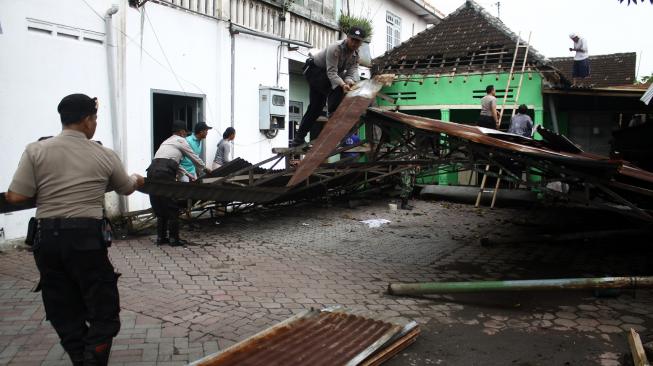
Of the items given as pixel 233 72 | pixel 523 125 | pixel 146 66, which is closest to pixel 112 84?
pixel 146 66

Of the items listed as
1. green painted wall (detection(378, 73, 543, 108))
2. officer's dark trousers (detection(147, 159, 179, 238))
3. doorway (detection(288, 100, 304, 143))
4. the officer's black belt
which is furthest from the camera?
doorway (detection(288, 100, 304, 143))

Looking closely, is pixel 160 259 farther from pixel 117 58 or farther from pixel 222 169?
pixel 117 58

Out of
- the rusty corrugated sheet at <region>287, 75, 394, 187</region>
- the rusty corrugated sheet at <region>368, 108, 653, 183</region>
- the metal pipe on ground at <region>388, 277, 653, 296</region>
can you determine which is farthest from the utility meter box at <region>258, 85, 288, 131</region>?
the metal pipe on ground at <region>388, 277, 653, 296</region>

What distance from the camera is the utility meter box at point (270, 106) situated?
11719 mm

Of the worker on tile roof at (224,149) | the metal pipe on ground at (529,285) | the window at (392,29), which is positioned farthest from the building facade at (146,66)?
the metal pipe on ground at (529,285)

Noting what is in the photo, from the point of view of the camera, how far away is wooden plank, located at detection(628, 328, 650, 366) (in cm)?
358

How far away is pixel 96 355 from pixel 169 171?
4.37 meters

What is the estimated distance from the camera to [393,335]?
13.1 feet

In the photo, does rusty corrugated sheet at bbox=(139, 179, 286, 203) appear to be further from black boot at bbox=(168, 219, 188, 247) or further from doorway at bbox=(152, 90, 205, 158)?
doorway at bbox=(152, 90, 205, 158)

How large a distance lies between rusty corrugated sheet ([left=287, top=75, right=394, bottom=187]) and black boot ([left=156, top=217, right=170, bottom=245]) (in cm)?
346

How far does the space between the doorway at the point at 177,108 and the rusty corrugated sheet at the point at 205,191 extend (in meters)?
4.05

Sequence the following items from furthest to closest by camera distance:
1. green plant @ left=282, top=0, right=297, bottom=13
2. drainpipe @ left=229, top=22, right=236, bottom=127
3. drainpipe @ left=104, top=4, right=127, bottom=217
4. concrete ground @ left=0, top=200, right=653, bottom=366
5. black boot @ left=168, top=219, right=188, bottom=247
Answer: green plant @ left=282, top=0, right=297, bottom=13, drainpipe @ left=229, top=22, right=236, bottom=127, drainpipe @ left=104, top=4, right=127, bottom=217, black boot @ left=168, top=219, right=188, bottom=247, concrete ground @ left=0, top=200, right=653, bottom=366

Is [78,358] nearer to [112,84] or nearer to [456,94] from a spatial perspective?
[112,84]

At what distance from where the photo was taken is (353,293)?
5609mm
